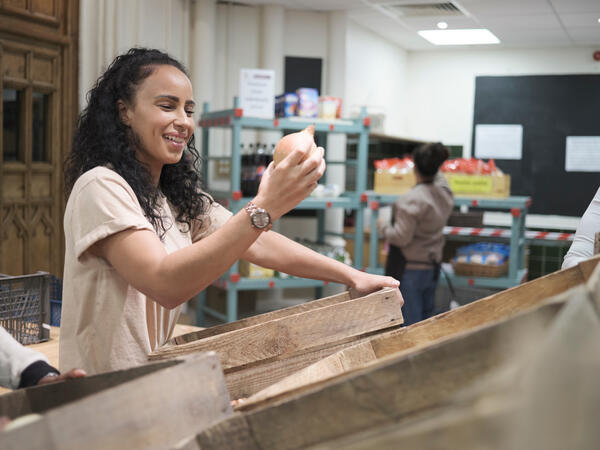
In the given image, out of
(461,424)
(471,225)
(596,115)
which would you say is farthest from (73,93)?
(596,115)

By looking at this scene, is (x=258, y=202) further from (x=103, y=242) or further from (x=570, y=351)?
(x=570, y=351)

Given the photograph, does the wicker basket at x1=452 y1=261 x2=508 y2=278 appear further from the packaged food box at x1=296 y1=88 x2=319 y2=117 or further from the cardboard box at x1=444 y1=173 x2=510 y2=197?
the packaged food box at x1=296 y1=88 x2=319 y2=117

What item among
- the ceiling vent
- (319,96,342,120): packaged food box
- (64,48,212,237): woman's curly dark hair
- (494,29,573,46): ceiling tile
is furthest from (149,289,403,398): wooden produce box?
(494,29,573,46): ceiling tile

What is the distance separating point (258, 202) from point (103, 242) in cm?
32

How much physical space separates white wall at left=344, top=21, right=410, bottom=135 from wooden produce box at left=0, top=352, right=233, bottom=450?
6.18 m

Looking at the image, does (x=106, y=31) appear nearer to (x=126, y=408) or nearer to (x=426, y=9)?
(x=426, y=9)

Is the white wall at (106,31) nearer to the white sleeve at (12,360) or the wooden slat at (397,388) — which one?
the white sleeve at (12,360)

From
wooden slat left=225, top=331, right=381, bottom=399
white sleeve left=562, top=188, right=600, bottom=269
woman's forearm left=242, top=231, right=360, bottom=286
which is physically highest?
white sleeve left=562, top=188, right=600, bottom=269

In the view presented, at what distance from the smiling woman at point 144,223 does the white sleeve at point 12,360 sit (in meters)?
0.25

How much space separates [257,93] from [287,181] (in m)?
3.77

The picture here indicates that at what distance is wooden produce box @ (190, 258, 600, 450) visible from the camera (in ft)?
2.10

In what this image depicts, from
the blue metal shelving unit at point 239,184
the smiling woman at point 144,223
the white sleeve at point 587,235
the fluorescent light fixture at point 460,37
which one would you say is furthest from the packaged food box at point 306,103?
the white sleeve at point 587,235

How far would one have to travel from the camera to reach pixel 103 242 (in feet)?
4.22

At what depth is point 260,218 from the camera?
121 centimetres
